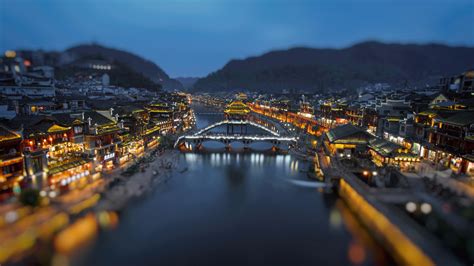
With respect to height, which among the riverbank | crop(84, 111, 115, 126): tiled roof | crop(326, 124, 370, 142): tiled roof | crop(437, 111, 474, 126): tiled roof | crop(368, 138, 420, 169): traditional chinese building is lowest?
the riverbank

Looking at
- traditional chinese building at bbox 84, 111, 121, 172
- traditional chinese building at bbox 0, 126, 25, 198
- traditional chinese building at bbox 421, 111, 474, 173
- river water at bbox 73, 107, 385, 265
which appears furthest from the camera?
traditional chinese building at bbox 84, 111, 121, 172

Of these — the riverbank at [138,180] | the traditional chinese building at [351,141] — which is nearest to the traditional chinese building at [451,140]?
the traditional chinese building at [351,141]

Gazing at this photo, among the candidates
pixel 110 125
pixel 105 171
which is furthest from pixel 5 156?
pixel 110 125

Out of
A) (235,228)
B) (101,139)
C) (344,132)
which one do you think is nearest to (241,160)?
(344,132)

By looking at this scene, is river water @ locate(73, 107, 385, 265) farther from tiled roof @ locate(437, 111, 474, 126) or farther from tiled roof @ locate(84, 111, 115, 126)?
tiled roof @ locate(437, 111, 474, 126)

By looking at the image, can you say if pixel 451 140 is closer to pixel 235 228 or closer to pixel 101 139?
pixel 235 228

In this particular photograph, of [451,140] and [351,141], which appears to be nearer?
[451,140]

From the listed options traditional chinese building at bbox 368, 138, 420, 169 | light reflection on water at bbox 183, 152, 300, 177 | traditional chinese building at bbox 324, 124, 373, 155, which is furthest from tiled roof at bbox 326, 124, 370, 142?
light reflection on water at bbox 183, 152, 300, 177

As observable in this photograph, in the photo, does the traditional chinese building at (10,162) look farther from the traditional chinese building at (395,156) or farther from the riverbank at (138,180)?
the traditional chinese building at (395,156)

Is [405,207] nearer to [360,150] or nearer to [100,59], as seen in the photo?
[360,150]

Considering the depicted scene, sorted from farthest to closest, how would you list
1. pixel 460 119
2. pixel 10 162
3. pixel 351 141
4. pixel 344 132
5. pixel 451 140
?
pixel 344 132 < pixel 351 141 < pixel 451 140 < pixel 460 119 < pixel 10 162
